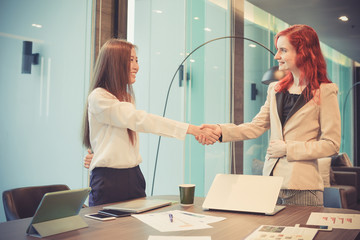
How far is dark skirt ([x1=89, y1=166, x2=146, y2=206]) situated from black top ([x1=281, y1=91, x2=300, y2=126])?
0.83 metres

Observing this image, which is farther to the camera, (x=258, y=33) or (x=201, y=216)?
(x=258, y=33)

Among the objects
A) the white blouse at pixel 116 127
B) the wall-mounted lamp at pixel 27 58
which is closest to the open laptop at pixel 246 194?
the white blouse at pixel 116 127

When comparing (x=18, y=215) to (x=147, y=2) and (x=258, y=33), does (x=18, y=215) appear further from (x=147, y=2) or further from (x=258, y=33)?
(x=258, y=33)

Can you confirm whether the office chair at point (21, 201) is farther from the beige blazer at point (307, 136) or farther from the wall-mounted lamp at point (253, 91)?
the wall-mounted lamp at point (253, 91)

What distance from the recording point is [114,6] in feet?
11.9

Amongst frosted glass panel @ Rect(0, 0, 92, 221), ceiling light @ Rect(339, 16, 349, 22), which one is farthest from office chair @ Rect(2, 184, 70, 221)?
ceiling light @ Rect(339, 16, 349, 22)

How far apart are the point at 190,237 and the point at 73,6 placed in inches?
112

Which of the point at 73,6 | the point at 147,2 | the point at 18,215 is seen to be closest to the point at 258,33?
the point at 147,2

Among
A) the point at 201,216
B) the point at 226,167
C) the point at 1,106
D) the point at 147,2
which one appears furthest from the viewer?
the point at 226,167

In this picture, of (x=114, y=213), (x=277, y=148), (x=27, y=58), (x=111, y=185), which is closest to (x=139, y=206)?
(x=114, y=213)

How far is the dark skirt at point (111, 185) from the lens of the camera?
5.88 feet

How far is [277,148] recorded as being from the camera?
1760 mm

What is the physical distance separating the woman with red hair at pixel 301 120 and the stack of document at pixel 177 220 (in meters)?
0.58

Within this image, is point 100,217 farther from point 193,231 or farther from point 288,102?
point 288,102
